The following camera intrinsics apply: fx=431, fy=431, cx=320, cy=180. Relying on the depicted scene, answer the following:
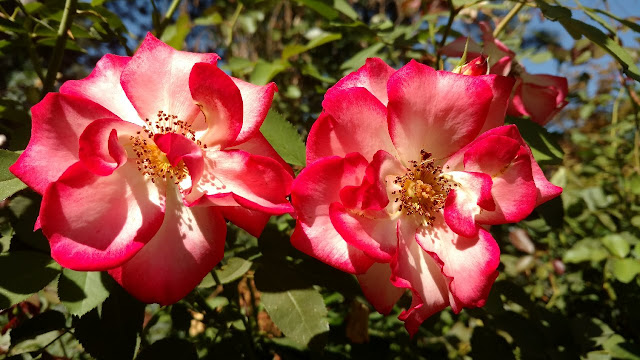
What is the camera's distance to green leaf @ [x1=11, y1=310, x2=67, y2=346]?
2.91 ft

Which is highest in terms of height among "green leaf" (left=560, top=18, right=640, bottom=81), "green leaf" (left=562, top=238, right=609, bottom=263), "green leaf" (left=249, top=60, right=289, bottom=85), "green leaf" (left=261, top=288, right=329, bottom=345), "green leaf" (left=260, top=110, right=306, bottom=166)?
"green leaf" (left=560, top=18, right=640, bottom=81)

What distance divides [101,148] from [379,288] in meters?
0.47

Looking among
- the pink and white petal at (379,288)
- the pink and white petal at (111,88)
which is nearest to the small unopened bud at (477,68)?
the pink and white petal at (379,288)

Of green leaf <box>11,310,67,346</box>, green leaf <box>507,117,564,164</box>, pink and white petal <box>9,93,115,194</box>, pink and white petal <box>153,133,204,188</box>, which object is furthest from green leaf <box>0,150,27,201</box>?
green leaf <box>507,117,564,164</box>

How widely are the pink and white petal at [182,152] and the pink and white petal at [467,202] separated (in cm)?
41

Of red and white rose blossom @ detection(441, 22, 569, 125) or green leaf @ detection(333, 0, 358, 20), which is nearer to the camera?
red and white rose blossom @ detection(441, 22, 569, 125)

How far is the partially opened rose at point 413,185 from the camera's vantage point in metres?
0.63

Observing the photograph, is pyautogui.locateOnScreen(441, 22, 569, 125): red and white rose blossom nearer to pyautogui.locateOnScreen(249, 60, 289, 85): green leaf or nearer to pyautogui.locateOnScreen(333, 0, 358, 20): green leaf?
pyautogui.locateOnScreen(333, 0, 358, 20): green leaf

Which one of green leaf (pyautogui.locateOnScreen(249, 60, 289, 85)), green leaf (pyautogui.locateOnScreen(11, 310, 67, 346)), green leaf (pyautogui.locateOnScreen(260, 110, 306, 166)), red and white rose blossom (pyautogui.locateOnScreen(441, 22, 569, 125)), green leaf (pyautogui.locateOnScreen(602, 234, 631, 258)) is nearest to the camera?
green leaf (pyautogui.locateOnScreen(260, 110, 306, 166))

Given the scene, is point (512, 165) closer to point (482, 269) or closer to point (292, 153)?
point (482, 269)

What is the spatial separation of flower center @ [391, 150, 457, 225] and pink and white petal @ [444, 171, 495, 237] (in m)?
0.03

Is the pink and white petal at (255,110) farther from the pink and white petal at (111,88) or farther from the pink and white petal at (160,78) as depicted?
the pink and white petal at (111,88)

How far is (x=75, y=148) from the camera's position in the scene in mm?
612

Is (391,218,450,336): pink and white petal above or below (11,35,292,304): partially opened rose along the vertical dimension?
below
